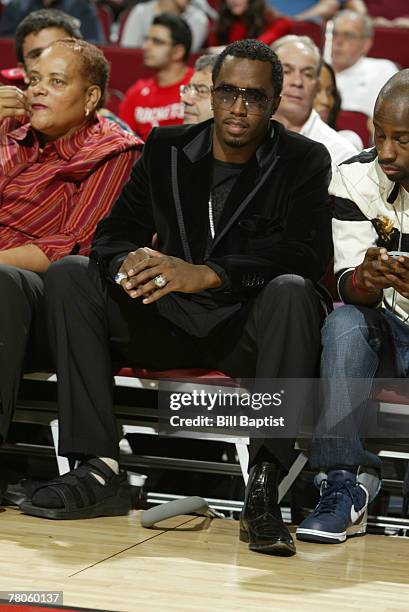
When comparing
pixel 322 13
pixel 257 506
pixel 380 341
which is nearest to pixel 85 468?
pixel 257 506

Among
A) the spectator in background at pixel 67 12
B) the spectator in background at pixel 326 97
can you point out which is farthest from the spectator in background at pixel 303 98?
the spectator in background at pixel 67 12

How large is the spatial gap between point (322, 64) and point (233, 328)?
1604 millimetres

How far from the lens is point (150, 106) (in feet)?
16.0

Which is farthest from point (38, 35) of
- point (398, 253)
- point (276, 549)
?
point (276, 549)

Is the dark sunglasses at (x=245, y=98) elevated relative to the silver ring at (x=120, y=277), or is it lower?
elevated

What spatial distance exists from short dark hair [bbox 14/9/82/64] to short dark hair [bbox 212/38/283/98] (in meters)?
1.13

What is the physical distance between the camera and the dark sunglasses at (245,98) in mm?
2531

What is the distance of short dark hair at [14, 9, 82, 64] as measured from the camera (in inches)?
142

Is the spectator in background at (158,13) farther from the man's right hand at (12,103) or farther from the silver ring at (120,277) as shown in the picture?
the silver ring at (120,277)

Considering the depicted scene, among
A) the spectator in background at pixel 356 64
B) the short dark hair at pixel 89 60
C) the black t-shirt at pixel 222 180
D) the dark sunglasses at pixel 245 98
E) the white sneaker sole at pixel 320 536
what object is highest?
the spectator in background at pixel 356 64

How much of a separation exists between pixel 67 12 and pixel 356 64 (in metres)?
1.55

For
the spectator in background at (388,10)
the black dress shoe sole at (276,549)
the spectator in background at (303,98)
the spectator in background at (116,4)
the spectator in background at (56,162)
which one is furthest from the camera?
the spectator in background at (116,4)

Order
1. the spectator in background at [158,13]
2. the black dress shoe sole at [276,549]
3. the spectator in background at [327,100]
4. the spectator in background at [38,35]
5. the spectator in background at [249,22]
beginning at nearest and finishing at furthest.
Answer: the black dress shoe sole at [276,549], the spectator in background at [38,35], the spectator in background at [327,100], the spectator in background at [249,22], the spectator in background at [158,13]

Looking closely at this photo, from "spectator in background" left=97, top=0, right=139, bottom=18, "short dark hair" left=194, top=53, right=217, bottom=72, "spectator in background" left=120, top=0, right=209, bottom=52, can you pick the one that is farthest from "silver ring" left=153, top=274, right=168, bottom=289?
"spectator in background" left=97, top=0, right=139, bottom=18
